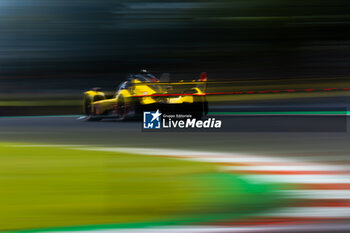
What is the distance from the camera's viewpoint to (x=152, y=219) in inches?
137

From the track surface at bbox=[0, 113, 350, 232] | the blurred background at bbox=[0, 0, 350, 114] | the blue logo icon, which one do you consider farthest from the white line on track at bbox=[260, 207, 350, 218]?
the blurred background at bbox=[0, 0, 350, 114]

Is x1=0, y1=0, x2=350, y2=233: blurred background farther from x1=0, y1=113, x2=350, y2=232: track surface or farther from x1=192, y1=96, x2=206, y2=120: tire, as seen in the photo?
x1=192, y1=96, x2=206, y2=120: tire

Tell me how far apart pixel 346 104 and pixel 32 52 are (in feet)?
45.7

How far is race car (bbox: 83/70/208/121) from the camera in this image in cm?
1009

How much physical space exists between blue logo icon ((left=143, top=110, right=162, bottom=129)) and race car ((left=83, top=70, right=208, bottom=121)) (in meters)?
0.10

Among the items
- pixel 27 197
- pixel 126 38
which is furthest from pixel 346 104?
pixel 27 197

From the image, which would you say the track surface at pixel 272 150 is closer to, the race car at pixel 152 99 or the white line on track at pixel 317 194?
the white line on track at pixel 317 194

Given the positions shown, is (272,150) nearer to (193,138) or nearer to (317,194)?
(193,138)

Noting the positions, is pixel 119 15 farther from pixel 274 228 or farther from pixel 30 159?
pixel 274 228

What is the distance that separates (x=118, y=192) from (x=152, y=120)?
5.71 m

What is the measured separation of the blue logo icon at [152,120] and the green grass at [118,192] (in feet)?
11.2

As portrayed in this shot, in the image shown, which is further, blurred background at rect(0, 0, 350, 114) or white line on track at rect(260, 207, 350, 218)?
blurred background at rect(0, 0, 350, 114)

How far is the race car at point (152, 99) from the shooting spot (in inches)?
397

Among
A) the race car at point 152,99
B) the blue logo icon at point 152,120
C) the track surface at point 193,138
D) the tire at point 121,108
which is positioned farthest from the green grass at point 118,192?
the tire at point 121,108
